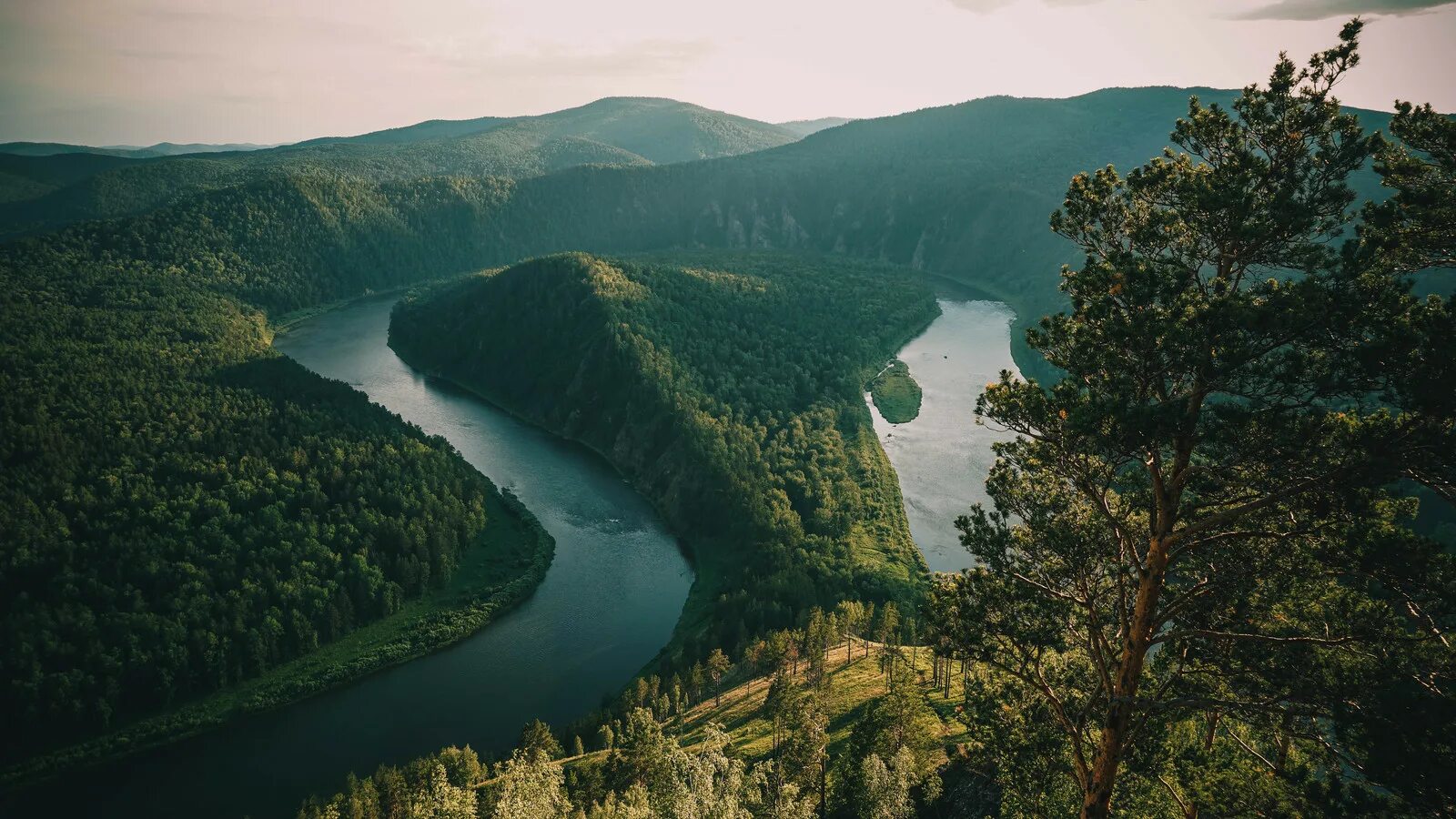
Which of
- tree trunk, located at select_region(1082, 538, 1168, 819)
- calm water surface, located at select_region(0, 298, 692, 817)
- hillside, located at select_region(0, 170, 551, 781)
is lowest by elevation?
calm water surface, located at select_region(0, 298, 692, 817)

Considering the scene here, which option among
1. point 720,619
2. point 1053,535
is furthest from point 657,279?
point 1053,535

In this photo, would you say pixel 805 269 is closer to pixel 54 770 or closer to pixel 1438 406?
pixel 54 770

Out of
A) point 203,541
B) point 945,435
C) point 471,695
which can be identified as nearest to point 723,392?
point 945,435

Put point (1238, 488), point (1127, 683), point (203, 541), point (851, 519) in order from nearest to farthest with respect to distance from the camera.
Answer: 1. point (1238, 488)
2. point (1127, 683)
3. point (203, 541)
4. point (851, 519)

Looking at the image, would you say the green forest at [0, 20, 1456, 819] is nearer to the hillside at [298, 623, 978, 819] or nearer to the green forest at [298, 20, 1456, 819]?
the green forest at [298, 20, 1456, 819]

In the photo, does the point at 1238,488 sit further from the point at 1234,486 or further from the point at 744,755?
the point at 744,755

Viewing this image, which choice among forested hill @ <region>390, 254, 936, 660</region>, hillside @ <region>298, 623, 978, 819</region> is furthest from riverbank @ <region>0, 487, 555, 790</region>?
forested hill @ <region>390, 254, 936, 660</region>
